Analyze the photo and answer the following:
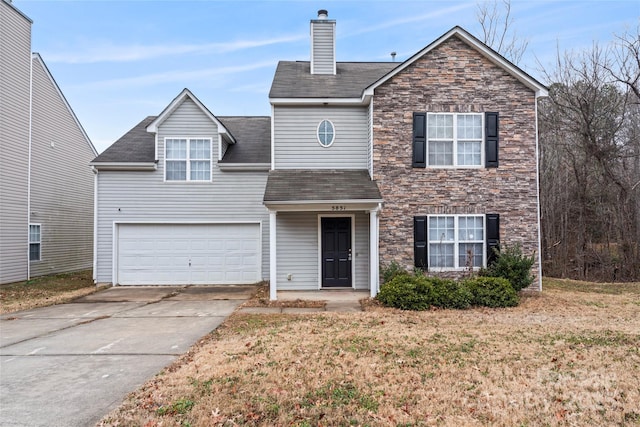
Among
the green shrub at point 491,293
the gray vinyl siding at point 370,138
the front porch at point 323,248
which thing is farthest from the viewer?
the front porch at point 323,248

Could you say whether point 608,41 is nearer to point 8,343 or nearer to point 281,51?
point 281,51

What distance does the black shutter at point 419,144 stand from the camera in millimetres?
12016

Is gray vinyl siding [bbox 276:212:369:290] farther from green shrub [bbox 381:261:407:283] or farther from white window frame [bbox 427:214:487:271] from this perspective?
white window frame [bbox 427:214:487:271]

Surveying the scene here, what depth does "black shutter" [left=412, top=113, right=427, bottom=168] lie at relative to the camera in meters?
12.0

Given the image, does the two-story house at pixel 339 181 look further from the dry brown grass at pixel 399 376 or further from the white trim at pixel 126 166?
the dry brown grass at pixel 399 376

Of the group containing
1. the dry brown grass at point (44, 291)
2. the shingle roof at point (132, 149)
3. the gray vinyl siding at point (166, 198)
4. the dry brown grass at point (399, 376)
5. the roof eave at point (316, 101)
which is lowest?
the dry brown grass at point (44, 291)

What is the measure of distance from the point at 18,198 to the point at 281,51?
1248 centimetres

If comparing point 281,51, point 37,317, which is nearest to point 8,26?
point 281,51

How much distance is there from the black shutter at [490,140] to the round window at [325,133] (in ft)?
14.8

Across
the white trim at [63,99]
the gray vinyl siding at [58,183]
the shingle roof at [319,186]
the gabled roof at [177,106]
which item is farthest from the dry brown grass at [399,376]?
the white trim at [63,99]

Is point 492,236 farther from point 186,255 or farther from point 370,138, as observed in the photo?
point 186,255

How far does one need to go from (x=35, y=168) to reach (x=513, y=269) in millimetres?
17870

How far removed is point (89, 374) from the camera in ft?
18.6

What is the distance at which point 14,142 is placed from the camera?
51.2 feet
